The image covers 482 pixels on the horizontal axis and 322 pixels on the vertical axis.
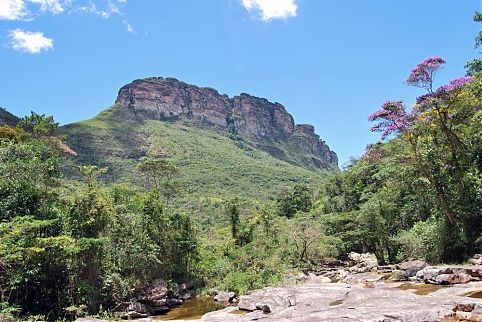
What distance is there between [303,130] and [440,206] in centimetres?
18092

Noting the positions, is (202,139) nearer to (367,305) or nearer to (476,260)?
(476,260)

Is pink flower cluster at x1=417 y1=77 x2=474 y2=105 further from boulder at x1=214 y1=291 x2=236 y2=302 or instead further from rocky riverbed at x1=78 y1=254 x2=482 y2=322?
boulder at x1=214 y1=291 x2=236 y2=302

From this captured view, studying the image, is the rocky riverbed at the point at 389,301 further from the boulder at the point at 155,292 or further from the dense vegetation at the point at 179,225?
the boulder at the point at 155,292

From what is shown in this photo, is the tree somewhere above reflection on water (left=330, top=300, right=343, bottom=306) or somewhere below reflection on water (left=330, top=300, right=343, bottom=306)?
above

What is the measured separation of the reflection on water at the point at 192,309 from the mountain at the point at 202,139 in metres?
25.9

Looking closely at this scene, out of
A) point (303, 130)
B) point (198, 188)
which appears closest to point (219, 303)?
point (198, 188)

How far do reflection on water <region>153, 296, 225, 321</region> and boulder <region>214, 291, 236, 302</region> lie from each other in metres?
0.41

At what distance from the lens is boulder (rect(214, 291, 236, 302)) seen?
74.6 feet

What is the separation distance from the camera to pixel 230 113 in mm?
172250

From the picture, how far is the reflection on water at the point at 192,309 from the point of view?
1869cm

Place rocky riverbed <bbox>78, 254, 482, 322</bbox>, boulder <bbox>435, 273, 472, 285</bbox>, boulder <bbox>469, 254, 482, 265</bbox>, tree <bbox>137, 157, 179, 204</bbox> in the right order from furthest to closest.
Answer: tree <bbox>137, 157, 179, 204</bbox> < boulder <bbox>469, 254, 482, 265</bbox> < boulder <bbox>435, 273, 472, 285</bbox> < rocky riverbed <bbox>78, 254, 482, 322</bbox>

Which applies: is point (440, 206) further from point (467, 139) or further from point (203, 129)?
point (203, 129)

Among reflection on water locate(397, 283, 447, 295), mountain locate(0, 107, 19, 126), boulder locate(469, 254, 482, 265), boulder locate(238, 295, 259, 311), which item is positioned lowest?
boulder locate(238, 295, 259, 311)

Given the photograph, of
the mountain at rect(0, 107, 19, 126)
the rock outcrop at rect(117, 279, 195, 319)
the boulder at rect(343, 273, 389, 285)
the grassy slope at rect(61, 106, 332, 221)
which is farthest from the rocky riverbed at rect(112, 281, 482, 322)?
the mountain at rect(0, 107, 19, 126)
